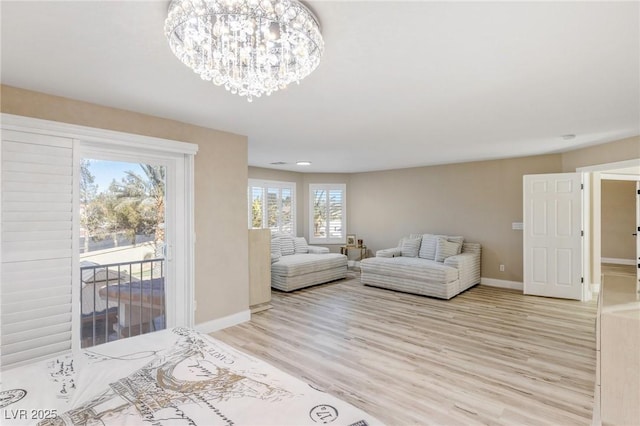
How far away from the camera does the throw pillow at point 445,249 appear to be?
5.82m

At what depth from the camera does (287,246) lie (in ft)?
22.2

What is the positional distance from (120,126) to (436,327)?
13.5 feet

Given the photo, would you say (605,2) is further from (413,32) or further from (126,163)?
(126,163)

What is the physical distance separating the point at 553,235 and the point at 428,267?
2047mm

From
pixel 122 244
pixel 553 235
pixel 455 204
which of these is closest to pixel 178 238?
pixel 122 244

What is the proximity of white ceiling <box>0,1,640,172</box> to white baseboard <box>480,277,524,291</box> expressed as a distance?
2.81 metres

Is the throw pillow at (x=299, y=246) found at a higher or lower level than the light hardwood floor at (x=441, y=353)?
higher

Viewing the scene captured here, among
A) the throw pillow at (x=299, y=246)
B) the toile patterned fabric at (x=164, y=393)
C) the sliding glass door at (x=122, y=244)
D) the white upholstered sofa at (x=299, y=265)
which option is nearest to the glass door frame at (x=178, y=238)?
the sliding glass door at (x=122, y=244)

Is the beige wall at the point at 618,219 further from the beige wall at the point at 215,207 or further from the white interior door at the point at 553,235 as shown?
the beige wall at the point at 215,207

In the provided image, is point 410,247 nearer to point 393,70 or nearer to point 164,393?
point 393,70

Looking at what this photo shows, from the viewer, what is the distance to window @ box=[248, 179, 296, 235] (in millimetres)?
6992

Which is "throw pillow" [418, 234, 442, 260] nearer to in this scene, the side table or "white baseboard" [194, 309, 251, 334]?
the side table

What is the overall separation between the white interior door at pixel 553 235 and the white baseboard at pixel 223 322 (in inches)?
181

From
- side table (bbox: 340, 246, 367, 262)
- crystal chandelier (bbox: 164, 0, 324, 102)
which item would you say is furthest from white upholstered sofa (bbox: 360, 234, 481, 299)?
crystal chandelier (bbox: 164, 0, 324, 102)
